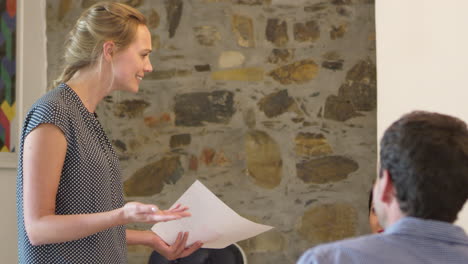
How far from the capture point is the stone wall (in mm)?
3742

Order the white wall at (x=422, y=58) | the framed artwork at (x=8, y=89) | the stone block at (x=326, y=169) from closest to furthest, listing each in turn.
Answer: the white wall at (x=422, y=58)
the framed artwork at (x=8, y=89)
the stone block at (x=326, y=169)

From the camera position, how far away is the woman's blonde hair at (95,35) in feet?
6.06

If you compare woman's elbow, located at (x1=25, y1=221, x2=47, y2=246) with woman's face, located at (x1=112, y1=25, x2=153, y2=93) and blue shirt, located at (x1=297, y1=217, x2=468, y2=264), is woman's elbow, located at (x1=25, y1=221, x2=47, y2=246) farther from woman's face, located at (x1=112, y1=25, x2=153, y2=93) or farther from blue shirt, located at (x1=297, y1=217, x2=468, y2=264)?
blue shirt, located at (x1=297, y1=217, x2=468, y2=264)

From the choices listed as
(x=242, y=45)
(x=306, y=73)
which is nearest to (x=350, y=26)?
(x=306, y=73)

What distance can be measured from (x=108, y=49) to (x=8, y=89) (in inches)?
70.7

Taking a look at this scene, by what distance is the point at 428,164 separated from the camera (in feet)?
3.59

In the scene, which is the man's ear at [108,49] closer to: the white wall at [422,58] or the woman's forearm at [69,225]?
the woman's forearm at [69,225]

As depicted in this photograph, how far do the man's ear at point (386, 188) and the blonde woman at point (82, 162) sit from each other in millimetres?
605

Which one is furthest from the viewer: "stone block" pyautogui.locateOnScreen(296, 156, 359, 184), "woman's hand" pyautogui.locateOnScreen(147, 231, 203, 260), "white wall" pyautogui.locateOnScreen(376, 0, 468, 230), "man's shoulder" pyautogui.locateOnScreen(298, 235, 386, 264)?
"stone block" pyautogui.locateOnScreen(296, 156, 359, 184)

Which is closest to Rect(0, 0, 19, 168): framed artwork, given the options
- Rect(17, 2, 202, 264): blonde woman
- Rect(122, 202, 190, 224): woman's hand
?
Rect(17, 2, 202, 264): blonde woman

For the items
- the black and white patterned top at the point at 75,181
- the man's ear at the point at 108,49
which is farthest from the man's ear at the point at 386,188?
the man's ear at the point at 108,49

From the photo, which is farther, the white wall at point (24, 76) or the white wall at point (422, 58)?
the white wall at point (24, 76)

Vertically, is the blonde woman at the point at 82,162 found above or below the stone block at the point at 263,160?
above

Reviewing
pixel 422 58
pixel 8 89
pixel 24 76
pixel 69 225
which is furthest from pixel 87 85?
pixel 24 76
